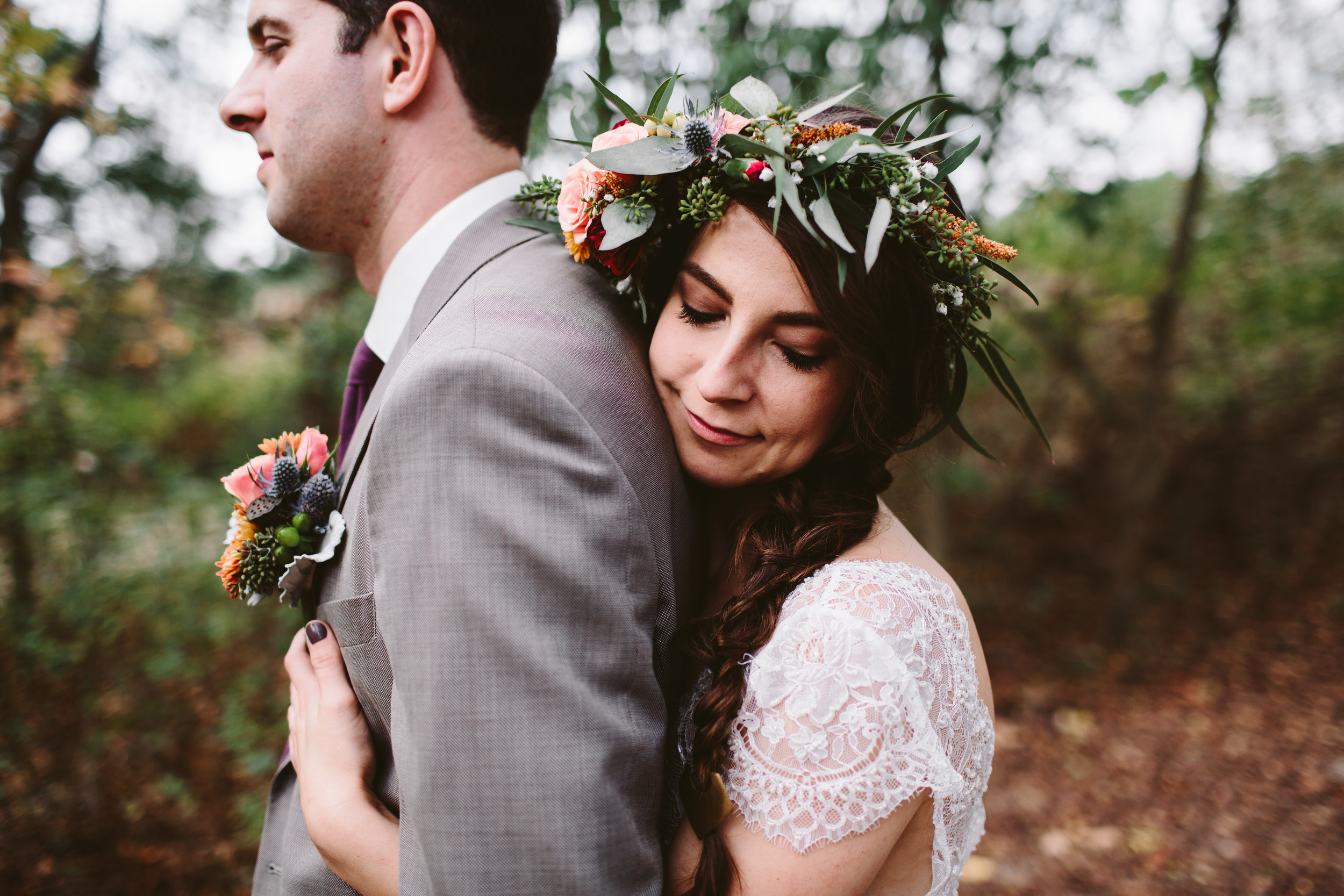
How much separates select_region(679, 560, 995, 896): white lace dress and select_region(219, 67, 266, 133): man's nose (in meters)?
1.84

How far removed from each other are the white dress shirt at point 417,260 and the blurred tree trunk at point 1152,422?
5198mm

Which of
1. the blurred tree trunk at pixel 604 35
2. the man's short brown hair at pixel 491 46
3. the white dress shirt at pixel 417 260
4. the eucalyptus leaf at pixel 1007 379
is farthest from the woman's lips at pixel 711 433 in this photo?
the blurred tree trunk at pixel 604 35

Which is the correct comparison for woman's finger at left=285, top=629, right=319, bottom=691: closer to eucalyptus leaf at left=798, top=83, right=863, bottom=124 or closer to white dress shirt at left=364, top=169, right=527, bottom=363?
white dress shirt at left=364, top=169, right=527, bottom=363

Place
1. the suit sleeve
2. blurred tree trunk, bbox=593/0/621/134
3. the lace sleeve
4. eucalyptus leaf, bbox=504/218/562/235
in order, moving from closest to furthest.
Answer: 1. the suit sleeve
2. the lace sleeve
3. eucalyptus leaf, bbox=504/218/562/235
4. blurred tree trunk, bbox=593/0/621/134

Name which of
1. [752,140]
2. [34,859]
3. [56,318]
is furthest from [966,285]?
[56,318]

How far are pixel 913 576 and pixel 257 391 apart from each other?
32.1ft

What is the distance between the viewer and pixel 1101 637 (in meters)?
6.34

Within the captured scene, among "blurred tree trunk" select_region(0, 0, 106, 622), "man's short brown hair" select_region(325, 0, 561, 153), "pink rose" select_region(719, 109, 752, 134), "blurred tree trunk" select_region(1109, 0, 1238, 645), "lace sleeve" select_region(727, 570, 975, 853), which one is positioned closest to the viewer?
"lace sleeve" select_region(727, 570, 975, 853)

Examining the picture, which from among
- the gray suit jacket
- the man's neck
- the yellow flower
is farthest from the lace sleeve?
the man's neck

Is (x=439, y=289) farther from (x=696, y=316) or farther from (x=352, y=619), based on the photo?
(x=352, y=619)

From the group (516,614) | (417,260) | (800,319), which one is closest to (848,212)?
(800,319)

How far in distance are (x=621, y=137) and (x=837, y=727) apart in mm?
1251

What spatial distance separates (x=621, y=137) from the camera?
1.63 m

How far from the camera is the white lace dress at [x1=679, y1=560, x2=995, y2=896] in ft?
4.43
